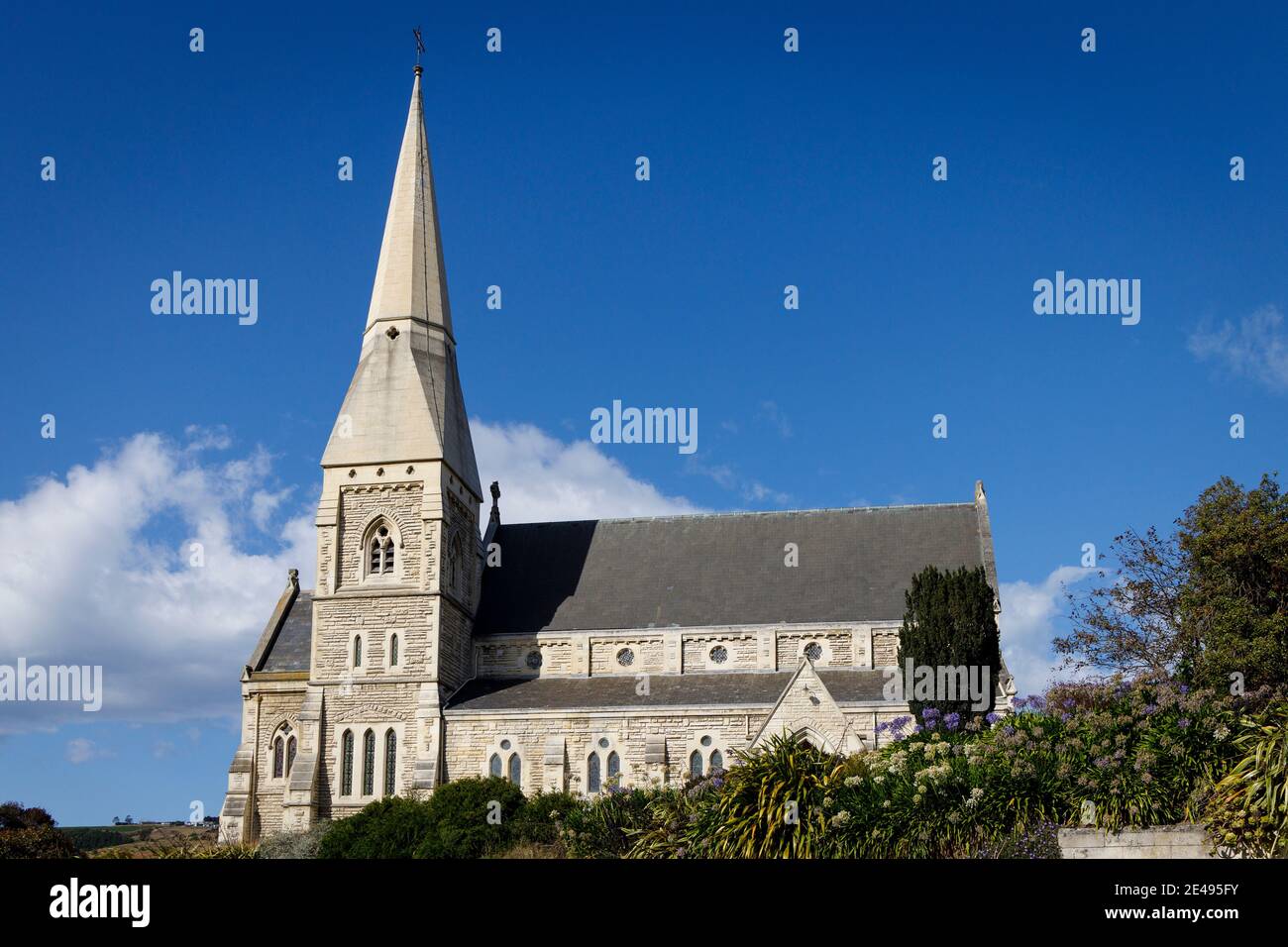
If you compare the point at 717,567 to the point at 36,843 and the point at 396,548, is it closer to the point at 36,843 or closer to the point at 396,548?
the point at 396,548

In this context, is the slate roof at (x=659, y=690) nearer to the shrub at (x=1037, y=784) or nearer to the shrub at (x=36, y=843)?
the shrub at (x=36, y=843)

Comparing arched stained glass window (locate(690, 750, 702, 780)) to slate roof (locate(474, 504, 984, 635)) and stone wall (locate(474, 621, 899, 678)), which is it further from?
slate roof (locate(474, 504, 984, 635))

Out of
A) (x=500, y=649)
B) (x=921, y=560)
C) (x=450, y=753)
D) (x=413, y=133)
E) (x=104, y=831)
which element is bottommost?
(x=104, y=831)

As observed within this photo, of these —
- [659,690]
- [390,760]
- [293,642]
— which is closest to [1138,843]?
[659,690]

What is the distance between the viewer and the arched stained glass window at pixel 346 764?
40.0 metres

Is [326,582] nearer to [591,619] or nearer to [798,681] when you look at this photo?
[591,619]

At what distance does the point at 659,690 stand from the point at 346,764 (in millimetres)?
10045

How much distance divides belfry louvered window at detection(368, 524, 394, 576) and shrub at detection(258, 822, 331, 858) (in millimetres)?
9028

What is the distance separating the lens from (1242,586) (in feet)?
110

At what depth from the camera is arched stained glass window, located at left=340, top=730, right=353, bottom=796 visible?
40031 millimetres

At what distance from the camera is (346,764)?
40281 millimetres
